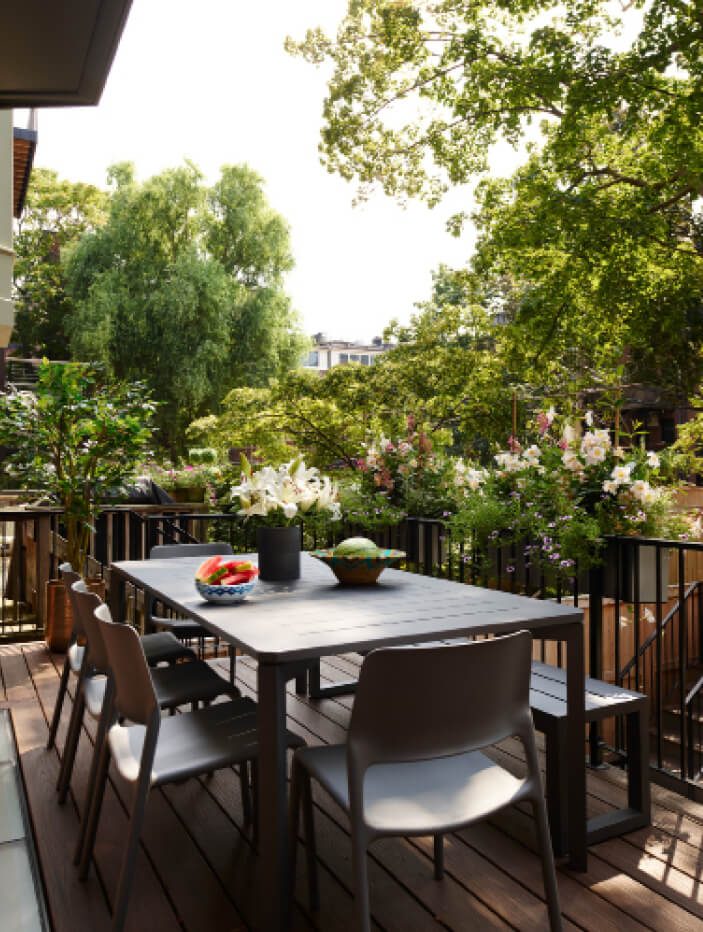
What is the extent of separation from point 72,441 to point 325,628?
3438 mm

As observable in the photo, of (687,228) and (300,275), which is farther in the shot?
(300,275)

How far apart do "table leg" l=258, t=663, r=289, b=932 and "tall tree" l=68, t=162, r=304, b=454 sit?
57.4ft

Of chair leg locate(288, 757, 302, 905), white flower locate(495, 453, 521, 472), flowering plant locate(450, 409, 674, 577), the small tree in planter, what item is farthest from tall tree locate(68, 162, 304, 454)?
chair leg locate(288, 757, 302, 905)

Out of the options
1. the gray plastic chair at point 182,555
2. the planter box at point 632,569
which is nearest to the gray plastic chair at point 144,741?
the gray plastic chair at point 182,555

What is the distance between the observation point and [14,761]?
115 inches

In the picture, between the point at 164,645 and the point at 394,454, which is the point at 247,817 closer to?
the point at 164,645

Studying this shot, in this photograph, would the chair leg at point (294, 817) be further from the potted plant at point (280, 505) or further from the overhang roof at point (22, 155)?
the overhang roof at point (22, 155)

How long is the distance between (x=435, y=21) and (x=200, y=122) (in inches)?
445

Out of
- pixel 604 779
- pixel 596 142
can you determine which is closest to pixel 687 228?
pixel 596 142

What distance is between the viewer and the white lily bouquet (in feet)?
8.70

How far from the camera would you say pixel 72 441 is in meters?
4.80

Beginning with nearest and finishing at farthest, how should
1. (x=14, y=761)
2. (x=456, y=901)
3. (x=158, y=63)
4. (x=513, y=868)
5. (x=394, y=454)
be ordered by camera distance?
1. (x=456, y=901)
2. (x=513, y=868)
3. (x=14, y=761)
4. (x=394, y=454)
5. (x=158, y=63)

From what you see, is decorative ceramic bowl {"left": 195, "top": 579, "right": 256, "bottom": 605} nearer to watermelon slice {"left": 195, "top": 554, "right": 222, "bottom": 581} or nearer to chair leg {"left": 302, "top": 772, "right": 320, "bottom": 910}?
watermelon slice {"left": 195, "top": 554, "right": 222, "bottom": 581}

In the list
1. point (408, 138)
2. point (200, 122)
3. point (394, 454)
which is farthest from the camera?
point (200, 122)
